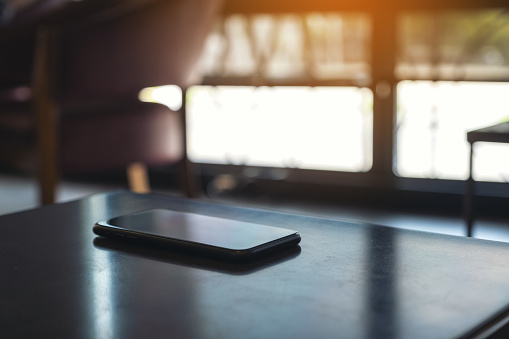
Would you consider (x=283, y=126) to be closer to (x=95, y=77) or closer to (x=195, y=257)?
(x=95, y=77)

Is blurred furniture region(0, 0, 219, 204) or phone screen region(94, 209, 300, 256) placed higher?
blurred furniture region(0, 0, 219, 204)

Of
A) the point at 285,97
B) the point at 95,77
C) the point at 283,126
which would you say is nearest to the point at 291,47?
the point at 285,97

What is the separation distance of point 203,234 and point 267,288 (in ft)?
0.56

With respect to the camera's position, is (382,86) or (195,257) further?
(382,86)

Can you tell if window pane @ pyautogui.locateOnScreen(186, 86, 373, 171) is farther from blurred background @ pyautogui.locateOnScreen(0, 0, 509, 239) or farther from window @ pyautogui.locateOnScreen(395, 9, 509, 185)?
window @ pyautogui.locateOnScreen(395, 9, 509, 185)

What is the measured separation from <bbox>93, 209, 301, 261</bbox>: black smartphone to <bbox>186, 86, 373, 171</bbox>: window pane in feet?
5.25

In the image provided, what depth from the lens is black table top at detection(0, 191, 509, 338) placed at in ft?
1.82

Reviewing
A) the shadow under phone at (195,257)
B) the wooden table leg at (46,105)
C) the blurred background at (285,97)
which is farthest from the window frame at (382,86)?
the shadow under phone at (195,257)

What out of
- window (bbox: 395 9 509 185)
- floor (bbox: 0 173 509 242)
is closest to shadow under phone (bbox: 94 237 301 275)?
floor (bbox: 0 173 509 242)

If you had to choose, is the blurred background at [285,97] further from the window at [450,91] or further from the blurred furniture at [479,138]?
the blurred furniture at [479,138]

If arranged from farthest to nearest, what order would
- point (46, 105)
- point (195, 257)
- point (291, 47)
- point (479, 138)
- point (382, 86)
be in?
1. point (291, 47)
2. point (382, 86)
3. point (46, 105)
4. point (479, 138)
5. point (195, 257)

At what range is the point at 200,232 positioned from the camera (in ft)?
2.65

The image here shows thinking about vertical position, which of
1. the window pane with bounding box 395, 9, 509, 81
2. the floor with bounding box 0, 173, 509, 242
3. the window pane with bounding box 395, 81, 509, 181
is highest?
the window pane with bounding box 395, 9, 509, 81

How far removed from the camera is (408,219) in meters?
2.28
